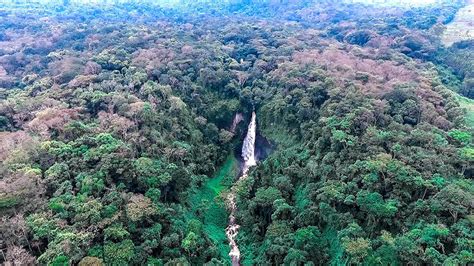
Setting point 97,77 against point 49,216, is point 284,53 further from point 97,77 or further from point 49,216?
point 49,216

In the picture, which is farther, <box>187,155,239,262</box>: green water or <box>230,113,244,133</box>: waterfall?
<box>230,113,244,133</box>: waterfall

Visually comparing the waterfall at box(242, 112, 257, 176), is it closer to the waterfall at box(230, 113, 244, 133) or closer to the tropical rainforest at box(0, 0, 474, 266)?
the tropical rainforest at box(0, 0, 474, 266)

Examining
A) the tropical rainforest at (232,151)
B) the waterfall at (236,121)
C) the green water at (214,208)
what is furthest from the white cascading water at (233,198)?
the waterfall at (236,121)

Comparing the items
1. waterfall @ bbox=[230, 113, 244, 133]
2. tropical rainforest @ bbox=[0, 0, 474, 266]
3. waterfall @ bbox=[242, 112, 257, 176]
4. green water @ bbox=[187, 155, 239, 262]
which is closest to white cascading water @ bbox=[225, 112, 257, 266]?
waterfall @ bbox=[242, 112, 257, 176]

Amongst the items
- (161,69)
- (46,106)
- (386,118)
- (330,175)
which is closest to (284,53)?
(161,69)

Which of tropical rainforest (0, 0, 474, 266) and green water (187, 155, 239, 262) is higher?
tropical rainforest (0, 0, 474, 266)

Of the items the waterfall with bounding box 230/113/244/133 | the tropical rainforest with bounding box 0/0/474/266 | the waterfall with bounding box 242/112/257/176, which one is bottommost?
the waterfall with bounding box 242/112/257/176

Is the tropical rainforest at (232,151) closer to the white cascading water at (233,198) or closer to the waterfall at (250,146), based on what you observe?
the white cascading water at (233,198)
